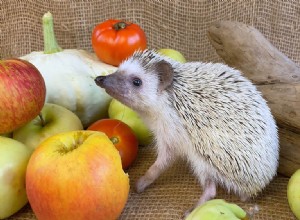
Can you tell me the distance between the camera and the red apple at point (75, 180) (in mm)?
1051

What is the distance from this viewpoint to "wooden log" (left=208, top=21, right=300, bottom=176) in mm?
1347

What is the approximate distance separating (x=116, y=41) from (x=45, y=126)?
0.49 metres

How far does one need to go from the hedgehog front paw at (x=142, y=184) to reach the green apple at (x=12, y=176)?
308 mm

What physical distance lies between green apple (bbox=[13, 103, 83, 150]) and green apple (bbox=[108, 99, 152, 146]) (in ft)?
0.57

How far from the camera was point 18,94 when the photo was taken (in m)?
1.25

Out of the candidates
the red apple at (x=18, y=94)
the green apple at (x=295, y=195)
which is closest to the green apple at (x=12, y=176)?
the red apple at (x=18, y=94)

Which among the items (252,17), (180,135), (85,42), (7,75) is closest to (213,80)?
(180,135)

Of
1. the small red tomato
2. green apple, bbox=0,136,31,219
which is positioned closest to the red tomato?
the small red tomato

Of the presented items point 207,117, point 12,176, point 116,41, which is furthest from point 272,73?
point 12,176

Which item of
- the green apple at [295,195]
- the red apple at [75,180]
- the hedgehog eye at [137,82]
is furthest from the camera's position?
the hedgehog eye at [137,82]

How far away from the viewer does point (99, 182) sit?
3.50 ft

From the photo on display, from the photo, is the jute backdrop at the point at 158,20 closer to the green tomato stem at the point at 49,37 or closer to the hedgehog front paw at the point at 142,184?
the green tomato stem at the point at 49,37

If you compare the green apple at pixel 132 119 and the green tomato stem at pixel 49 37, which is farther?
the green tomato stem at pixel 49 37

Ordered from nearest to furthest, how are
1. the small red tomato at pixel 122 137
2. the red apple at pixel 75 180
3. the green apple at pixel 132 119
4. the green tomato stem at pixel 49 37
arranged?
the red apple at pixel 75 180 < the small red tomato at pixel 122 137 < the green apple at pixel 132 119 < the green tomato stem at pixel 49 37
